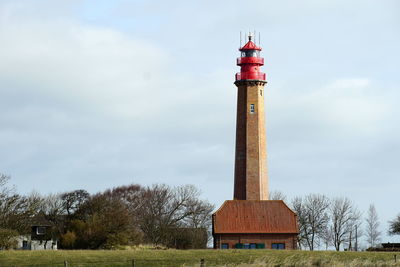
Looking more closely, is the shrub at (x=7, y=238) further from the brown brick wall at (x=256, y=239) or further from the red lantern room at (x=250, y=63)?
the red lantern room at (x=250, y=63)

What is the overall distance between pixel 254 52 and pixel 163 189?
1002 inches

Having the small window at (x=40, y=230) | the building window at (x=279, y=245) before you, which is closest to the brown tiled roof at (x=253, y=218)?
the building window at (x=279, y=245)

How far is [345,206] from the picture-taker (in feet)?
268

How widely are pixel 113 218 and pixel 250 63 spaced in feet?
68.5

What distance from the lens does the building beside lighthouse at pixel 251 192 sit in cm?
6053

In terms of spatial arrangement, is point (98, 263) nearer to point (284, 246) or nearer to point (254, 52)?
point (284, 246)

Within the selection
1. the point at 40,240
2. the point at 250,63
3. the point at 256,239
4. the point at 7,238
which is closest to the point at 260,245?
the point at 256,239

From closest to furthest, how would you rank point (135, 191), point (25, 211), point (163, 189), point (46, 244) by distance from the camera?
1. point (25, 211)
2. point (46, 244)
3. point (163, 189)
4. point (135, 191)

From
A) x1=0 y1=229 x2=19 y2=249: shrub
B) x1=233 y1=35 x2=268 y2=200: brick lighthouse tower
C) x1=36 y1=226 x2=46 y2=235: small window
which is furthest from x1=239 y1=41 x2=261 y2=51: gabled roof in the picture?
x1=0 y1=229 x2=19 y2=249: shrub

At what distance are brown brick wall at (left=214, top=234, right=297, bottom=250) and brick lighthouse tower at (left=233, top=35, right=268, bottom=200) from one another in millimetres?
4806

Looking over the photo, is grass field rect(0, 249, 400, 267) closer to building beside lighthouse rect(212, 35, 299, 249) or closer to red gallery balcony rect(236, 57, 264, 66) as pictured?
building beside lighthouse rect(212, 35, 299, 249)

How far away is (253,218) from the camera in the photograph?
61.8m

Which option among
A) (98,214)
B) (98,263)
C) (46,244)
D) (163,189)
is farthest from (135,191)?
(98,263)

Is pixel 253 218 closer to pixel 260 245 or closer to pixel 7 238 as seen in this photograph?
pixel 260 245
